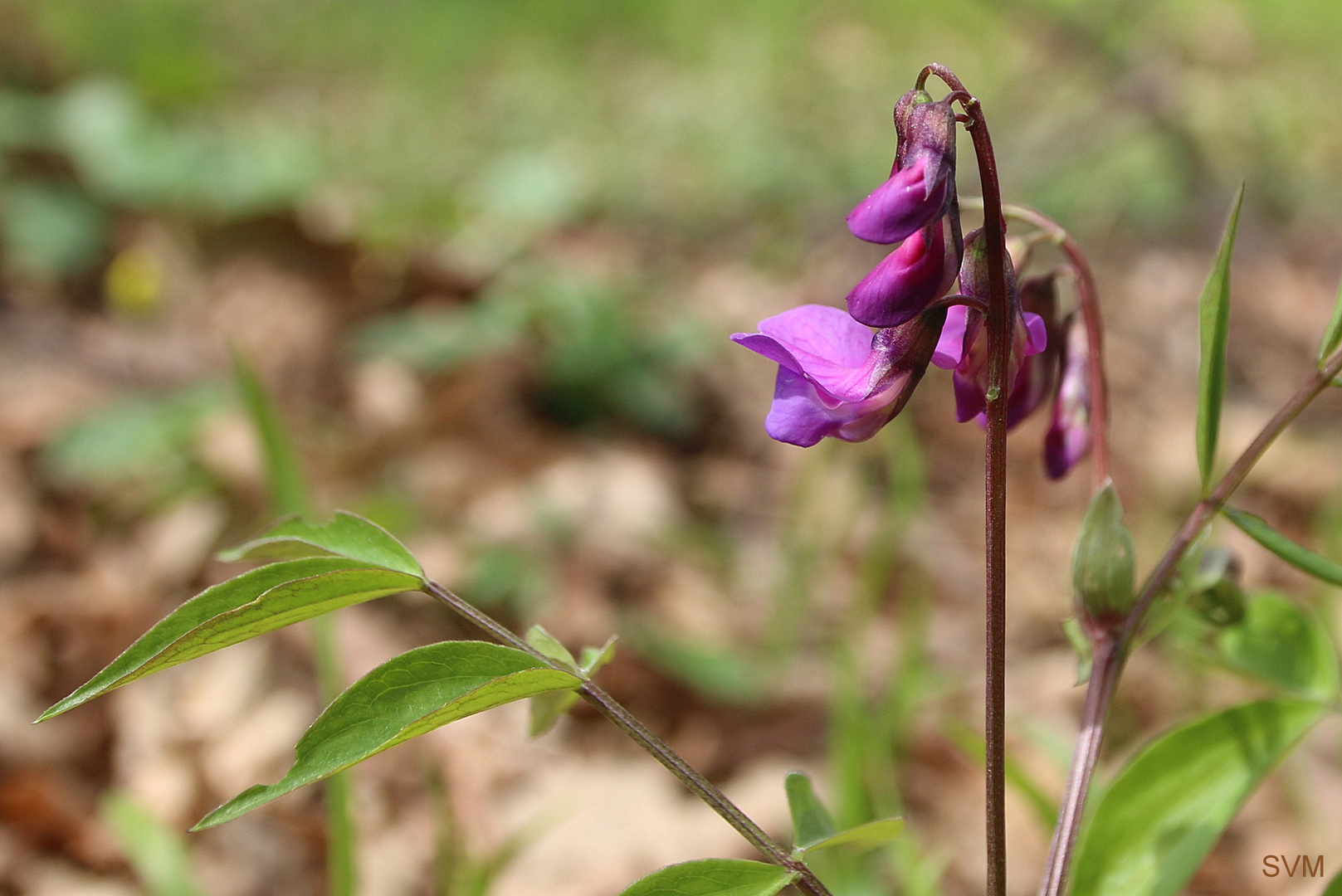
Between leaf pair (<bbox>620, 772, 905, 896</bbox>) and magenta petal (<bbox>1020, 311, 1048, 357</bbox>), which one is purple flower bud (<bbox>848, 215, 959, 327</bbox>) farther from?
leaf pair (<bbox>620, 772, 905, 896</bbox>)

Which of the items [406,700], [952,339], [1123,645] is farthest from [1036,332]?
[406,700]

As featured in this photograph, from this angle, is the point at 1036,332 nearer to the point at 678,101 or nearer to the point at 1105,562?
the point at 1105,562

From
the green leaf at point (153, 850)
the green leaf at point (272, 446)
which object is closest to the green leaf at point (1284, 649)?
the green leaf at point (272, 446)

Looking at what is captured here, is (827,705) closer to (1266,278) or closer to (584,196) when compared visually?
→ (584,196)

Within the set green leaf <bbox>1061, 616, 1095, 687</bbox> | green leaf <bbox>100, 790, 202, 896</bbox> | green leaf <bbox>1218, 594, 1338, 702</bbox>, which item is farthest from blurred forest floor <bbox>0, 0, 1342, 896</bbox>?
green leaf <bbox>1061, 616, 1095, 687</bbox>

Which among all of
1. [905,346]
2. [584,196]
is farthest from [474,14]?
[905,346]

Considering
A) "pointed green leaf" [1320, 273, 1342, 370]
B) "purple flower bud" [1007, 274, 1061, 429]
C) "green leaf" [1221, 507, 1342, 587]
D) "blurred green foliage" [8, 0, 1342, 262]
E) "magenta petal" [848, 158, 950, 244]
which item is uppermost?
"magenta petal" [848, 158, 950, 244]
